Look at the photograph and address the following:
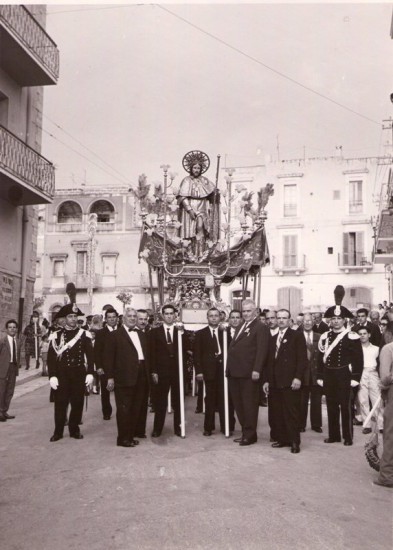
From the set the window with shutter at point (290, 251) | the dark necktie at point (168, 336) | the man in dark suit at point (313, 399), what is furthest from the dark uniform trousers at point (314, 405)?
the window with shutter at point (290, 251)

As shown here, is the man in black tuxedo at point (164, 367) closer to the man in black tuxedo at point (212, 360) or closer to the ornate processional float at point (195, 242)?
the man in black tuxedo at point (212, 360)

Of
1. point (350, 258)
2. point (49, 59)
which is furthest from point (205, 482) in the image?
point (350, 258)

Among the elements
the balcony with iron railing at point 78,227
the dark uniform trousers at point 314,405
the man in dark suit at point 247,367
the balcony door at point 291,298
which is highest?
the balcony with iron railing at point 78,227

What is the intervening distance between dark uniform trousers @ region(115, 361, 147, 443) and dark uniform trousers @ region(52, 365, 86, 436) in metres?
0.66

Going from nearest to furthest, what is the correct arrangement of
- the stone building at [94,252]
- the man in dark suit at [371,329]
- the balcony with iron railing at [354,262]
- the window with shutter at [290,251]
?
the man in dark suit at [371,329], the balcony with iron railing at [354,262], the window with shutter at [290,251], the stone building at [94,252]

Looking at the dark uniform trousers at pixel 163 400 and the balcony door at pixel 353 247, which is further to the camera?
the balcony door at pixel 353 247

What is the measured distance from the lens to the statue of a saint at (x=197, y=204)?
1281 cm

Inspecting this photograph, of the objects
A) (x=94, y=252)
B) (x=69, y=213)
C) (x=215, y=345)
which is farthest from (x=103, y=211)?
(x=215, y=345)

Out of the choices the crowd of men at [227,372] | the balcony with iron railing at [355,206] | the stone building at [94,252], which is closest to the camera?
the crowd of men at [227,372]

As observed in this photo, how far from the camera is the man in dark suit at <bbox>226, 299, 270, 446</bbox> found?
790cm

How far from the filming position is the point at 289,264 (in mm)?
33906

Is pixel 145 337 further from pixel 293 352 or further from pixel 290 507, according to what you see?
pixel 290 507

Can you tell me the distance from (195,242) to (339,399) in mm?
5600

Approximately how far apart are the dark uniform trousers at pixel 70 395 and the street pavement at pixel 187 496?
230 millimetres
